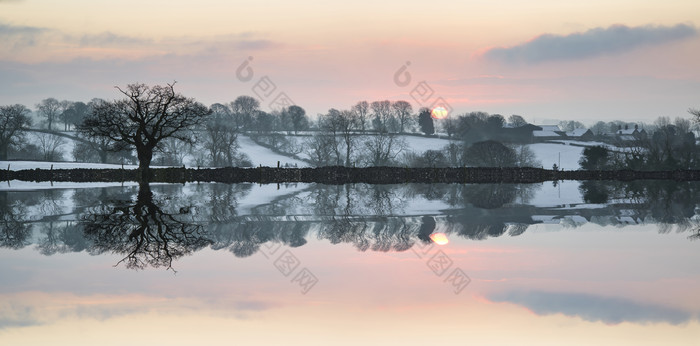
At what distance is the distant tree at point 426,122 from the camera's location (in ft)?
607

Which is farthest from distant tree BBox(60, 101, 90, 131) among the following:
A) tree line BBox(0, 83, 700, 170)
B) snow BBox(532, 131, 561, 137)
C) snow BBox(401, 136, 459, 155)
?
snow BBox(532, 131, 561, 137)

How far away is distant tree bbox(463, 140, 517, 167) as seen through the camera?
349 feet

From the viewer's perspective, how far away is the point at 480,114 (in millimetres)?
198500

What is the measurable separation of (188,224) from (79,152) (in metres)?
118

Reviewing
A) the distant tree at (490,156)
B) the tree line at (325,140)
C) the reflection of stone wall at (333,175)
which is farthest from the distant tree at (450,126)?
the reflection of stone wall at (333,175)

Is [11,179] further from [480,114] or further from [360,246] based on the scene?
[480,114]

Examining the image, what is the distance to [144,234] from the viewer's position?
1994 centimetres

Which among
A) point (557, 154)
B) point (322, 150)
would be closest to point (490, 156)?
point (322, 150)

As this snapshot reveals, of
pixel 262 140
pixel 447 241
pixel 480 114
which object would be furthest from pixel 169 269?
pixel 480 114

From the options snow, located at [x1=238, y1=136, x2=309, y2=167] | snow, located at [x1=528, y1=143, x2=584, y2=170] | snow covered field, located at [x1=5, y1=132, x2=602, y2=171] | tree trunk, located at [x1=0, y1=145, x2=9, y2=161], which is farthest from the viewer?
snow, located at [x1=238, y1=136, x2=309, y2=167]

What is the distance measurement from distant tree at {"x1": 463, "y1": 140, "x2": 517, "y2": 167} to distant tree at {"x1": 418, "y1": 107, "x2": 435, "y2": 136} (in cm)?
7491

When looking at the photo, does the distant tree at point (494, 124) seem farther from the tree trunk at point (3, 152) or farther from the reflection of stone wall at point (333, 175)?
the tree trunk at point (3, 152)

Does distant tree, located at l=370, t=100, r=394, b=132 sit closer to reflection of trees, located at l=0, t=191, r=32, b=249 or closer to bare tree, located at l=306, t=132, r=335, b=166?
bare tree, located at l=306, t=132, r=335, b=166

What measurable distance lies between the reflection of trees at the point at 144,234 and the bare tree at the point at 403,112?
6652 inches
